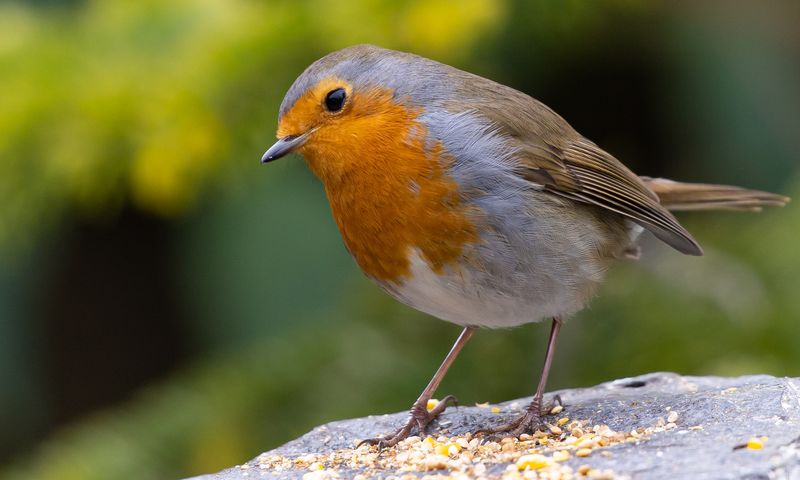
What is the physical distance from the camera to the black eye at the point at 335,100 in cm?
325

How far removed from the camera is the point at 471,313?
325 cm

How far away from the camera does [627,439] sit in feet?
8.96

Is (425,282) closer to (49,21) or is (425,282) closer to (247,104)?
(247,104)

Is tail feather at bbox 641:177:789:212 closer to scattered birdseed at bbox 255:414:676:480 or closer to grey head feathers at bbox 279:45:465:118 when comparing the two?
grey head feathers at bbox 279:45:465:118

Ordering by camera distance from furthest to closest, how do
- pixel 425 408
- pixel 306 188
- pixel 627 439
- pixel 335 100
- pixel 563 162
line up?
1. pixel 306 188
2. pixel 563 162
3. pixel 425 408
4. pixel 335 100
5. pixel 627 439

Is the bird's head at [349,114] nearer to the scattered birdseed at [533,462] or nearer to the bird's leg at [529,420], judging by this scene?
the bird's leg at [529,420]

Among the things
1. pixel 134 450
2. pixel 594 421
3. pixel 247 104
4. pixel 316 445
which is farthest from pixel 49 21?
pixel 594 421

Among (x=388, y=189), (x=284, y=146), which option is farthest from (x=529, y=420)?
(x=284, y=146)

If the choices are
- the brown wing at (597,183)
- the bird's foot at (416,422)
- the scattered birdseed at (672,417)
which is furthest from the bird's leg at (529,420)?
the brown wing at (597,183)

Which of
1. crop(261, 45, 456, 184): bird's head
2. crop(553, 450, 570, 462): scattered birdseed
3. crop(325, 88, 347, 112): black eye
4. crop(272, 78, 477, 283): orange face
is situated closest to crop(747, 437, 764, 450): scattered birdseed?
crop(553, 450, 570, 462): scattered birdseed

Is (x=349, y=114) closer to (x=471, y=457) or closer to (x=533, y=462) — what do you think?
(x=471, y=457)

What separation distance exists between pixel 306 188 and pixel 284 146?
129 cm

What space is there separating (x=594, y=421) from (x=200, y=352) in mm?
2173

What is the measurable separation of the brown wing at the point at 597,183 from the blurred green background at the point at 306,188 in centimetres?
23
